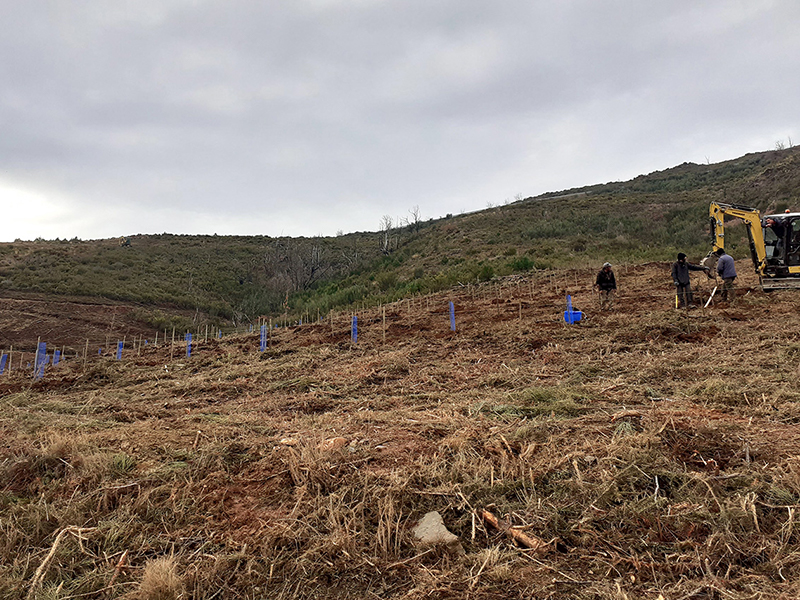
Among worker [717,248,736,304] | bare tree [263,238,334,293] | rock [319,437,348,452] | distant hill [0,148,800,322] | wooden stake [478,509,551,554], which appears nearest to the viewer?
wooden stake [478,509,551,554]

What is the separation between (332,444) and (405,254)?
35.8 meters

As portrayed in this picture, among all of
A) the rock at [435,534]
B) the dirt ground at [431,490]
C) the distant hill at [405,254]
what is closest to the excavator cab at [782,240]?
the dirt ground at [431,490]

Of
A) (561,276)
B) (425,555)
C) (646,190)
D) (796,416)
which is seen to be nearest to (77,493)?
(425,555)

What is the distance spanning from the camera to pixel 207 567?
2422 millimetres

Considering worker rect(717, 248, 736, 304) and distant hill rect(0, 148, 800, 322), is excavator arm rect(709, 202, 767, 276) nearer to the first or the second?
worker rect(717, 248, 736, 304)

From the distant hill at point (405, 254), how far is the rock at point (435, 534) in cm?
2064

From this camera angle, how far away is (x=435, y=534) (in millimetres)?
2600

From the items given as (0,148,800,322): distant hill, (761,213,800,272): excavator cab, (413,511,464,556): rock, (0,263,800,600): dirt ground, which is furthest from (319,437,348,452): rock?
(0,148,800,322): distant hill

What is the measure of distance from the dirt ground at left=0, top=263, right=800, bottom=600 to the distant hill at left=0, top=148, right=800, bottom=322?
18495 mm

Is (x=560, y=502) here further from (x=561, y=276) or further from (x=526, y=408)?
(x=561, y=276)

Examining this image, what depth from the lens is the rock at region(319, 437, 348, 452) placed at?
11.6ft

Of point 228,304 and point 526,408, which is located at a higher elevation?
point 228,304

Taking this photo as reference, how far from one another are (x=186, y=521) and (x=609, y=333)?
28.4ft

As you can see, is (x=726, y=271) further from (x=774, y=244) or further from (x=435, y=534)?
(x=435, y=534)
